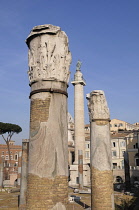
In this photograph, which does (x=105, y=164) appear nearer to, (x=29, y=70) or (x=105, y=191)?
(x=105, y=191)

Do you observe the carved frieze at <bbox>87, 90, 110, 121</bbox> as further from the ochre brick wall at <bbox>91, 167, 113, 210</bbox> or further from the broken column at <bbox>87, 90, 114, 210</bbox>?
the ochre brick wall at <bbox>91, 167, 113, 210</bbox>

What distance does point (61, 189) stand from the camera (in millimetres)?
4398

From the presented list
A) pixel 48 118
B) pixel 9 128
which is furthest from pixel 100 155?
pixel 9 128

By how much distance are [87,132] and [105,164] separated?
38261 mm

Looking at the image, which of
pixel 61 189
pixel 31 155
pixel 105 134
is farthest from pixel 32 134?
pixel 105 134

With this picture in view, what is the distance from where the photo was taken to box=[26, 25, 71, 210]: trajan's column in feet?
14.2

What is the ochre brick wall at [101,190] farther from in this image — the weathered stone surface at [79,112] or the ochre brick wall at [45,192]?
the weathered stone surface at [79,112]

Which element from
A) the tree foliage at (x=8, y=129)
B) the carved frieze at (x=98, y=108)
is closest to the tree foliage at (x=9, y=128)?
the tree foliage at (x=8, y=129)

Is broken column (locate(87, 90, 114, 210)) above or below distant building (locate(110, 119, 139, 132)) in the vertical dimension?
below

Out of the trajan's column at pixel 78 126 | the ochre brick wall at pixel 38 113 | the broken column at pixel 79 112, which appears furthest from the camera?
the broken column at pixel 79 112

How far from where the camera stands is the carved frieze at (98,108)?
9734mm

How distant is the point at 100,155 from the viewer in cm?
942

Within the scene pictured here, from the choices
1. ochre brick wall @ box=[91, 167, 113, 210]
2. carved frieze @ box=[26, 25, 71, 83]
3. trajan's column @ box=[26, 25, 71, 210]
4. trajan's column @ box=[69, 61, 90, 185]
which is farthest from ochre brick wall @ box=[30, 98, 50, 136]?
trajan's column @ box=[69, 61, 90, 185]

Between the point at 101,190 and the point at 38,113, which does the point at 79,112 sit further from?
the point at 38,113
